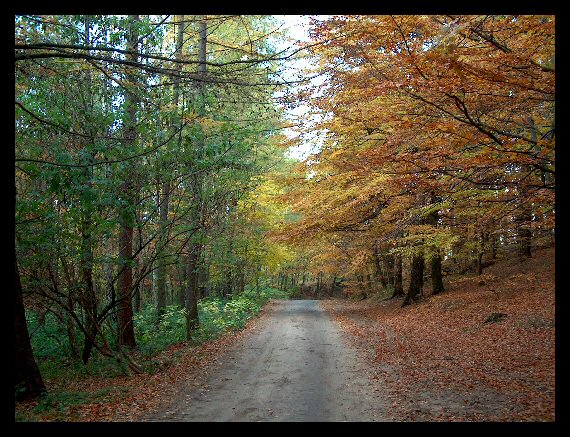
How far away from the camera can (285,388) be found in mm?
7820

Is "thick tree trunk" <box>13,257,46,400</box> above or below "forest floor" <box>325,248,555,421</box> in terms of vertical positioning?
above

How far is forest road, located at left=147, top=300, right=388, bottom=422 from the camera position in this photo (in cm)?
638

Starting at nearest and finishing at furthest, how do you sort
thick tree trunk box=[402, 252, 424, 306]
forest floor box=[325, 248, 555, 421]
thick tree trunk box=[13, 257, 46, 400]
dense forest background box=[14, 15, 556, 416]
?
forest floor box=[325, 248, 555, 421] → dense forest background box=[14, 15, 556, 416] → thick tree trunk box=[13, 257, 46, 400] → thick tree trunk box=[402, 252, 424, 306]

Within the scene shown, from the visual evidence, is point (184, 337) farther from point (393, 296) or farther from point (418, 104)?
point (393, 296)

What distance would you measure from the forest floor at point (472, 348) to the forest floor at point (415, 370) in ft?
0.06

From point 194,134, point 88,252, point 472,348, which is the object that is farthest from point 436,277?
point 88,252

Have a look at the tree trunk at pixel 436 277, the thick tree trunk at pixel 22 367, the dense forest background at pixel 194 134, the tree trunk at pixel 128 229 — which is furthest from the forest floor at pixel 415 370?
the tree trunk at pixel 436 277

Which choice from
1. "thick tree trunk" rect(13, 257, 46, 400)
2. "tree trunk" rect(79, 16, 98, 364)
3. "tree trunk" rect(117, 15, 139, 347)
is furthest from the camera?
"tree trunk" rect(117, 15, 139, 347)

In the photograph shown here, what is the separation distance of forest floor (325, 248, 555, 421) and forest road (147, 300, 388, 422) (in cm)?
47

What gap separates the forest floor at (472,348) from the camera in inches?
251

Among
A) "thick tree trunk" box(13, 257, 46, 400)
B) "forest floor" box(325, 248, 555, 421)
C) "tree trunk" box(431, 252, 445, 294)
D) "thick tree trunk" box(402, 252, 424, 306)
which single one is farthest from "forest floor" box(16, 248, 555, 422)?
"thick tree trunk" box(402, 252, 424, 306)

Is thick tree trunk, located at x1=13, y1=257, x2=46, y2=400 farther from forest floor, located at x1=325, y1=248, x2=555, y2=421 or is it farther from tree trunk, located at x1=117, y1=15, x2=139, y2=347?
forest floor, located at x1=325, y1=248, x2=555, y2=421

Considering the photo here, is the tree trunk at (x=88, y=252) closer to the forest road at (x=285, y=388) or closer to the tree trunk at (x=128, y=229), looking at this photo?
the tree trunk at (x=128, y=229)
